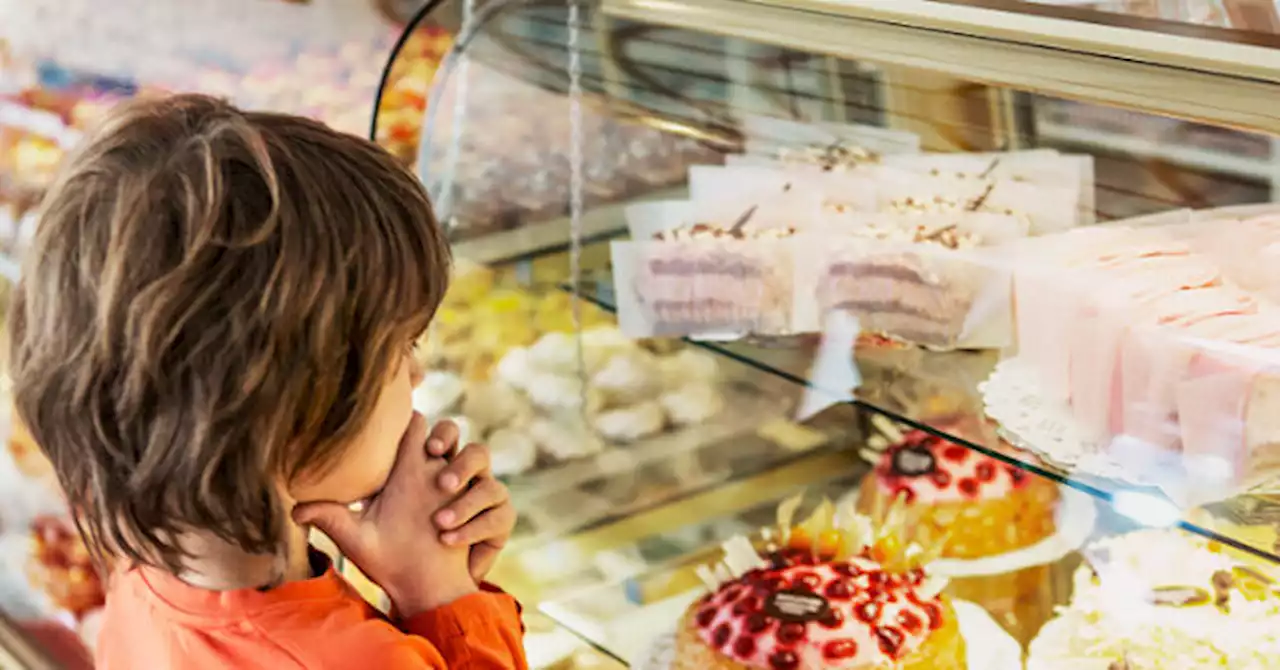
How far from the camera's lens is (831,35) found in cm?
149

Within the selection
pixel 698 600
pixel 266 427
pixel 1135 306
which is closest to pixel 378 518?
pixel 266 427

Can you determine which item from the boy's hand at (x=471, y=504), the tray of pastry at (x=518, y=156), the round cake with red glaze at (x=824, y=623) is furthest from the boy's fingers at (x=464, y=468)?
the tray of pastry at (x=518, y=156)

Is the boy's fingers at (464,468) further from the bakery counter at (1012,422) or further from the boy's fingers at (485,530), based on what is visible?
the bakery counter at (1012,422)

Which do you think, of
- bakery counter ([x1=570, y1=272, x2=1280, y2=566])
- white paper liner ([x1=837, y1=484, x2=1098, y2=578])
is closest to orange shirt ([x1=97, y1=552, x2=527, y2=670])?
bakery counter ([x1=570, y1=272, x2=1280, y2=566])

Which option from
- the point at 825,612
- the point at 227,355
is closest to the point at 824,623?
the point at 825,612

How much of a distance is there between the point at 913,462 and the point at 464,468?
0.90m

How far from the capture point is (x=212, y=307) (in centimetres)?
104

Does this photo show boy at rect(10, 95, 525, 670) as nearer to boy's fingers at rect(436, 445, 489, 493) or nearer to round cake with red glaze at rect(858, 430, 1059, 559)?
boy's fingers at rect(436, 445, 489, 493)

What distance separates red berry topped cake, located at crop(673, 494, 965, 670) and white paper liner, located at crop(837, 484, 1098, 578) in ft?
0.19

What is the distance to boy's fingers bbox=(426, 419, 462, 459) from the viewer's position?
1.37 m

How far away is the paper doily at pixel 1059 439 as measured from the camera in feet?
4.50

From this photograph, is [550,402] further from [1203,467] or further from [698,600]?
[1203,467]

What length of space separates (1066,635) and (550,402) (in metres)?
0.99

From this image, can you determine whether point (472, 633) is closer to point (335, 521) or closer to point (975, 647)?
point (335, 521)
